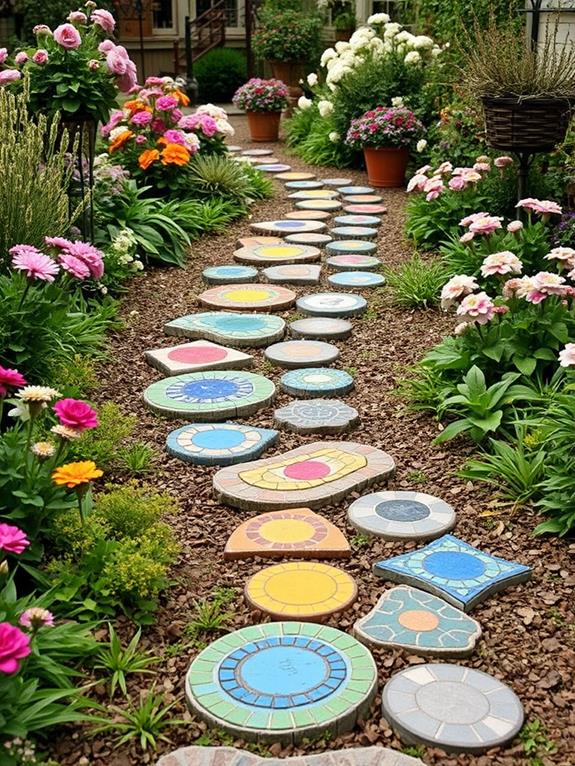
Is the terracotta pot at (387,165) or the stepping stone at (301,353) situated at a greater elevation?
the terracotta pot at (387,165)

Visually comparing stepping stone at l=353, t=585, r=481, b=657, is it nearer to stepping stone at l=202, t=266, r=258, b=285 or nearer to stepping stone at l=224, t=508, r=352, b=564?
stepping stone at l=224, t=508, r=352, b=564

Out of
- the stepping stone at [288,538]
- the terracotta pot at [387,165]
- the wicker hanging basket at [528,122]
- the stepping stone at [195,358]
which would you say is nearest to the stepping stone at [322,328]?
the stepping stone at [195,358]

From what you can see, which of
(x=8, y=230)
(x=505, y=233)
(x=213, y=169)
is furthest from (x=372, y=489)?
(x=213, y=169)

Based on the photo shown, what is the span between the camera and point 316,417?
4.03m

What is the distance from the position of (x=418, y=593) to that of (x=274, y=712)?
71 cm

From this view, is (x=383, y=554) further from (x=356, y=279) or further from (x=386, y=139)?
(x=386, y=139)

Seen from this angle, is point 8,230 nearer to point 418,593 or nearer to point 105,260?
point 105,260

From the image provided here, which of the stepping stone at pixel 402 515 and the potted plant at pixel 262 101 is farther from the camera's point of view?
the potted plant at pixel 262 101

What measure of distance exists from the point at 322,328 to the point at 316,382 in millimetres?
781

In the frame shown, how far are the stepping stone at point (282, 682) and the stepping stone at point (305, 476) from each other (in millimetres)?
764

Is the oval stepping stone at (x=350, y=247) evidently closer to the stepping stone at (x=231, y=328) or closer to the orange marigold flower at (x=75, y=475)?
the stepping stone at (x=231, y=328)

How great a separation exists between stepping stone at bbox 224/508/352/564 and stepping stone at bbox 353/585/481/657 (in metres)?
0.31

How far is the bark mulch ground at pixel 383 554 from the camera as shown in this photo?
226 centimetres

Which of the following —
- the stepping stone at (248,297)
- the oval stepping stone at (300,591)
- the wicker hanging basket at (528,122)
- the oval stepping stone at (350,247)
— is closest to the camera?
the oval stepping stone at (300,591)
